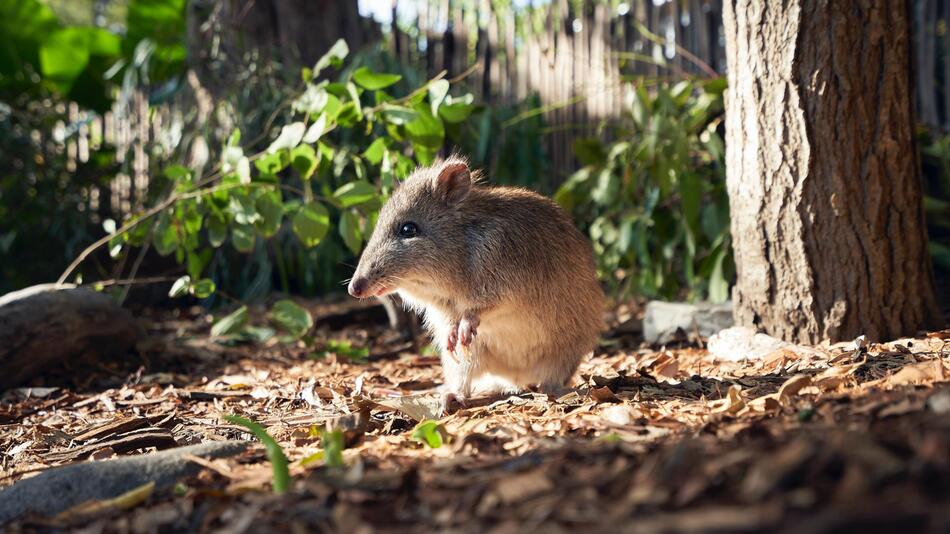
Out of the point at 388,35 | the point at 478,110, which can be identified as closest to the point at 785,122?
the point at 478,110

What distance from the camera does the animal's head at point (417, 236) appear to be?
4285 mm

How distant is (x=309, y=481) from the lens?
2404mm

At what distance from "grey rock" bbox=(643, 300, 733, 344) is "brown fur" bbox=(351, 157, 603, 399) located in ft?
4.14

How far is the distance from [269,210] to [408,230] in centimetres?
113

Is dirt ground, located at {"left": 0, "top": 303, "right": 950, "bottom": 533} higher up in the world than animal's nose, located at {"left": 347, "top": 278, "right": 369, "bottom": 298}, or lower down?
lower down

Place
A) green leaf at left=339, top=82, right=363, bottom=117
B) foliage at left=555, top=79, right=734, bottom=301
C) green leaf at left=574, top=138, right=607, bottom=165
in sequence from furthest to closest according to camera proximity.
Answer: green leaf at left=574, top=138, right=607, bottom=165 → foliage at left=555, top=79, right=734, bottom=301 → green leaf at left=339, top=82, right=363, bottom=117

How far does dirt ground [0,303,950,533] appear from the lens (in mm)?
1739

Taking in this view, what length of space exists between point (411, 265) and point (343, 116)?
117cm

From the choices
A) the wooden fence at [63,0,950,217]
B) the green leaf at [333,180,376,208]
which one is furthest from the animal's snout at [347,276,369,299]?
the wooden fence at [63,0,950,217]

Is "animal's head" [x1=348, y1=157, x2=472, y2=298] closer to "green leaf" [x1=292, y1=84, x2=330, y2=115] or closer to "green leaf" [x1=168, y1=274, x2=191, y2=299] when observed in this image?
"green leaf" [x1=292, y1=84, x2=330, y2=115]

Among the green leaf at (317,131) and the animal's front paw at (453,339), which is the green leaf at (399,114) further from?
the animal's front paw at (453,339)

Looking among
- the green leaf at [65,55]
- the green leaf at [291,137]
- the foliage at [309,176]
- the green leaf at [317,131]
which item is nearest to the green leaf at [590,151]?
the foliage at [309,176]

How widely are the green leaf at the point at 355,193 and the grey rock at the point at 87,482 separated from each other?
2356 millimetres

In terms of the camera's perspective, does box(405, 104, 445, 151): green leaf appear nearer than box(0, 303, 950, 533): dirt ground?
No
